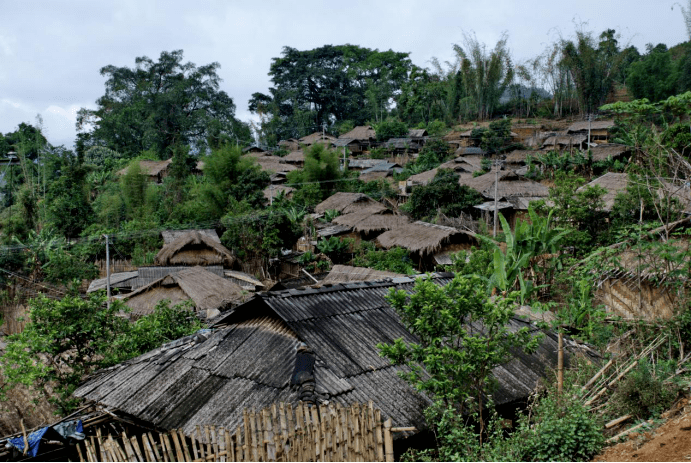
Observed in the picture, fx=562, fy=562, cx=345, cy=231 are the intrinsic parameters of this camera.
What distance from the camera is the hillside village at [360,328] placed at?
4.98m

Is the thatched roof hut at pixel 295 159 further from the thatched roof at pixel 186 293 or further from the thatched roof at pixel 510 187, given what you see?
the thatched roof at pixel 186 293

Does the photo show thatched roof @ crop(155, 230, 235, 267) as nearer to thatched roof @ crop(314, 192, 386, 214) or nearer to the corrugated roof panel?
thatched roof @ crop(314, 192, 386, 214)

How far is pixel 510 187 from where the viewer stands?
2361 centimetres

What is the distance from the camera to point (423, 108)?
4662 centimetres

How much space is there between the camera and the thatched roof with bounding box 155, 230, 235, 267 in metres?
18.4

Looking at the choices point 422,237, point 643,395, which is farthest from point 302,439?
point 422,237

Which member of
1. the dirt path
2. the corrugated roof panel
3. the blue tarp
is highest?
the dirt path

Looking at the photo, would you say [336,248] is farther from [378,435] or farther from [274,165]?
[378,435]

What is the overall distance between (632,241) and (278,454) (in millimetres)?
5859

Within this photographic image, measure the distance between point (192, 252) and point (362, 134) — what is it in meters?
27.6

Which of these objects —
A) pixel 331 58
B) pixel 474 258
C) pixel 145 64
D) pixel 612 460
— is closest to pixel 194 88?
pixel 145 64

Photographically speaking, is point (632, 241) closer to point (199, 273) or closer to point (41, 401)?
point (41, 401)

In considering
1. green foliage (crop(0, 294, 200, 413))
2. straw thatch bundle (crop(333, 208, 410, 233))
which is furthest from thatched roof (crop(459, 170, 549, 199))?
green foliage (crop(0, 294, 200, 413))

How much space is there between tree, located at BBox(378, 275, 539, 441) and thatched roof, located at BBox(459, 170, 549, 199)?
18317 mm
